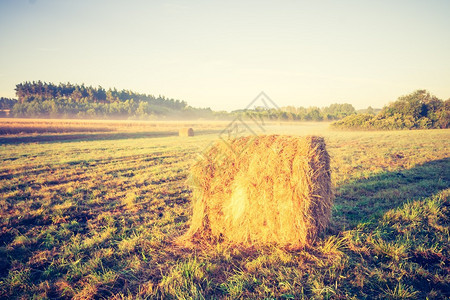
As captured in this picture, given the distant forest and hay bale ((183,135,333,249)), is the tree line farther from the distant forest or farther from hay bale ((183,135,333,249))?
hay bale ((183,135,333,249))

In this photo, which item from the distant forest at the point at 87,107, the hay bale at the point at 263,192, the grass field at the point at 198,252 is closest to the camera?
the grass field at the point at 198,252

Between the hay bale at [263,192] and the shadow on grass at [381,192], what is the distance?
1.07 meters

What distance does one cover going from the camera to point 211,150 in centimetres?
475

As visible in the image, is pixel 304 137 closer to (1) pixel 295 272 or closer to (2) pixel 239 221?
(2) pixel 239 221

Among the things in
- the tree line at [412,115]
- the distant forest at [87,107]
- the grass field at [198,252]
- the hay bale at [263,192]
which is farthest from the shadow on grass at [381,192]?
the distant forest at [87,107]

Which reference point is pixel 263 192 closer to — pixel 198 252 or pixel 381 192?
pixel 198 252

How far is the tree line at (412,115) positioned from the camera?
33656mm

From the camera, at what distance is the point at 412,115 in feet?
115

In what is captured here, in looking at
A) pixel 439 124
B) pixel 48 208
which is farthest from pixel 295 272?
pixel 439 124

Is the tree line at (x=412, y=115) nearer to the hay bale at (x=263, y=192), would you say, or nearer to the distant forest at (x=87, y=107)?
the distant forest at (x=87, y=107)

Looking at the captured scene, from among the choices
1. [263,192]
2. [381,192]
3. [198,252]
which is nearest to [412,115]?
[381,192]

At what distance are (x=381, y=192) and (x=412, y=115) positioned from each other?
39.9 metres

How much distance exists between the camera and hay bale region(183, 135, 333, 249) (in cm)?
385

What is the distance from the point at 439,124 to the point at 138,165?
44.6 metres
